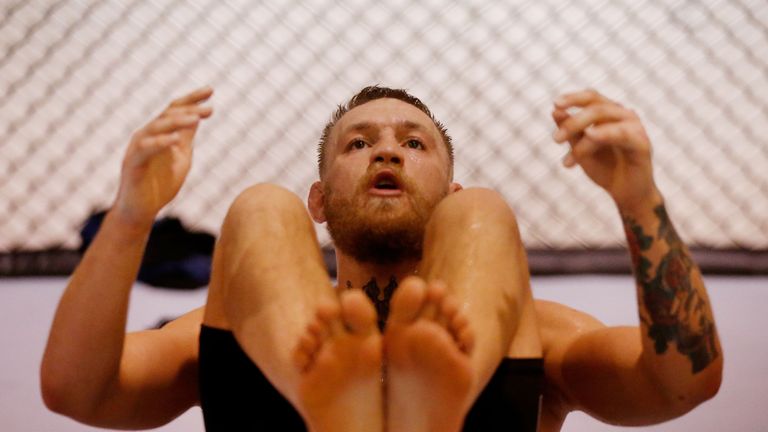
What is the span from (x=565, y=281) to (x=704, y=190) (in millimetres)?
536

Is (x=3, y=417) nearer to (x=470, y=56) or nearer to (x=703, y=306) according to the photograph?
(x=703, y=306)

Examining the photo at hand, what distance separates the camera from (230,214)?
81cm

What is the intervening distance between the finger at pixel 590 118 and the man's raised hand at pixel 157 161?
0.36 meters

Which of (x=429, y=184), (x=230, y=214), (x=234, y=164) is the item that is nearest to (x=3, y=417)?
(x=230, y=214)

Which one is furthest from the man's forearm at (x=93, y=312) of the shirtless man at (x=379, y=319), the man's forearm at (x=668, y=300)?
the man's forearm at (x=668, y=300)

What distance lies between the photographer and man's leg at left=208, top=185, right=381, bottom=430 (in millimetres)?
580

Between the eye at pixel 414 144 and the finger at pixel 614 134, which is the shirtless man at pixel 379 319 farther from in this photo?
the eye at pixel 414 144

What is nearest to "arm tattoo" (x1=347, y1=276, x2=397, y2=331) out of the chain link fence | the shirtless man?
the shirtless man

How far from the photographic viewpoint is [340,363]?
0.58 metres

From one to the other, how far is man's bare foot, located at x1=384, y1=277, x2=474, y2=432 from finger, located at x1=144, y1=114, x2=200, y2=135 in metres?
0.28

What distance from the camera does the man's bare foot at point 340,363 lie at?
0.57m

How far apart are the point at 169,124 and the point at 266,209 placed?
0.14m

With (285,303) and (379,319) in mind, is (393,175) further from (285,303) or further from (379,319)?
(285,303)

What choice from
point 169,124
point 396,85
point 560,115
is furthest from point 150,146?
point 396,85
